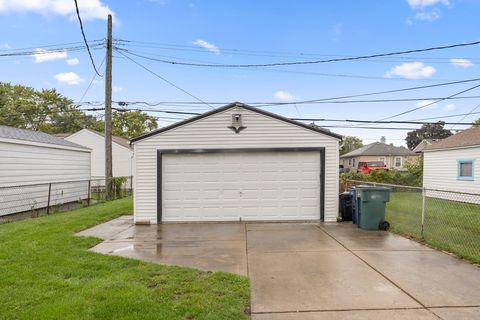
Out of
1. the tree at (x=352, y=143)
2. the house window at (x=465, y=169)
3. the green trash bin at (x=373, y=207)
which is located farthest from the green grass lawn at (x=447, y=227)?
the tree at (x=352, y=143)

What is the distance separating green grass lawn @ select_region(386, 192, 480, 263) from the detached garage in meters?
2.28

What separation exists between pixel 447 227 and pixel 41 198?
14801 millimetres

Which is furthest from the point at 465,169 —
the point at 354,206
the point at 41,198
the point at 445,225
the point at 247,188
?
the point at 41,198

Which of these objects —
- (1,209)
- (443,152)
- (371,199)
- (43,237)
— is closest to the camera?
(43,237)

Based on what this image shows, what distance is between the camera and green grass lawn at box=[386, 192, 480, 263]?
7004mm

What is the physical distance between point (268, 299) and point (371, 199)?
18.9 ft

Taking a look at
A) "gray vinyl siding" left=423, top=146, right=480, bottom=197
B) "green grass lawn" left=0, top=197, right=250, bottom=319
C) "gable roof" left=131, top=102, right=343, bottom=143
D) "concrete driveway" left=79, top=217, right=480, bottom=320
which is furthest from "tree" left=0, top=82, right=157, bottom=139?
"green grass lawn" left=0, top=197, right=250, bottom=319

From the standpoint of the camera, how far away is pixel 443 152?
18.8 m

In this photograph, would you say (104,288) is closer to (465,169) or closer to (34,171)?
(34,171)

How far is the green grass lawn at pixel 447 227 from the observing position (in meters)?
7.00

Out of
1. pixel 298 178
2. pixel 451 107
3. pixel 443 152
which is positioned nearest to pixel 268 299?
pixel 298 178

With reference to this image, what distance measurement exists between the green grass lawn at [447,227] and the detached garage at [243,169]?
7.47 ft

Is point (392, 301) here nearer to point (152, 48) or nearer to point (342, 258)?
point (342, 258)

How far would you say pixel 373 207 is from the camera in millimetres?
9102
